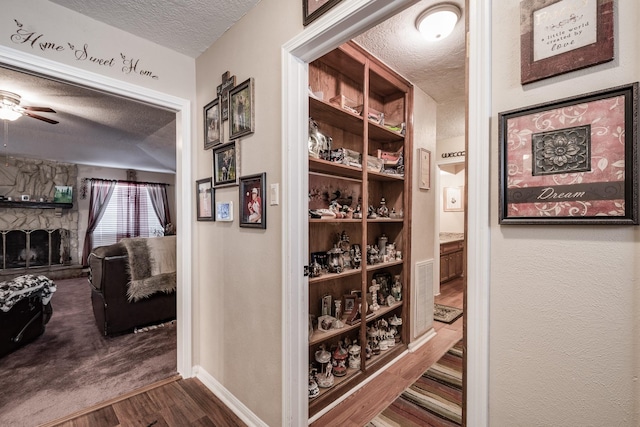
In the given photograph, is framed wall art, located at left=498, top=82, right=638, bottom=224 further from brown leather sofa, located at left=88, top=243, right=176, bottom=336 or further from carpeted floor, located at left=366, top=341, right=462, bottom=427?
brown leather sofa, located at left=88, top=243, right=176, bottom=336

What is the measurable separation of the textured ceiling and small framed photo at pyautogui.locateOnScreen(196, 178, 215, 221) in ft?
2.91

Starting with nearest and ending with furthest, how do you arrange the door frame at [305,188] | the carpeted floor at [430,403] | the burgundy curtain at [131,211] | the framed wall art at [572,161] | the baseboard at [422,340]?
the framed wall art at [572,161] → the door frame at [305,188] → the carpeted floor at [430,403] → the baseboard at [422,340] → the burgundy curtain at [131,211]

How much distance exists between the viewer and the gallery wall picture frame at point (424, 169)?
2709 mm

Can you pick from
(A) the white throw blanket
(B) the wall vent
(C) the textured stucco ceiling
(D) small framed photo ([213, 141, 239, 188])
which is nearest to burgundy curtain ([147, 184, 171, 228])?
(A) the white throw blanket

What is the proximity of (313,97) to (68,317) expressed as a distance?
4.19 meters

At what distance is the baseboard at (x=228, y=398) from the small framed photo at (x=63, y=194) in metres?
6.20

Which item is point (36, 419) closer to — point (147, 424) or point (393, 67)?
point (147, 424)

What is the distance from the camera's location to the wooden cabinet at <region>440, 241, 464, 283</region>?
474 cm

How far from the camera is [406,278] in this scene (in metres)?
2.58

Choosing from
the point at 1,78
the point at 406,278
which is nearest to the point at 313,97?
the point at 406,278

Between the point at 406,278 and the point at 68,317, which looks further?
the point at 68,317

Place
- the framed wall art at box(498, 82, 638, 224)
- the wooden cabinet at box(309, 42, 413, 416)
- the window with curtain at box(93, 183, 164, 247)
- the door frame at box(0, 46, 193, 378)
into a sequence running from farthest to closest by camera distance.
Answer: the window with curtain at box(93, 183, 164, 247) → the door frame at box(0, 46, 193, 378) → the wooden cabinet at box(309, 42, 413, 416) → the framed wall art at box(498, 82, 638, 224)

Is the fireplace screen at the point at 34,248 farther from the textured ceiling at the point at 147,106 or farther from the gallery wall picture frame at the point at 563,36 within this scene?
the gallery wall picture frame at the point at 563,36

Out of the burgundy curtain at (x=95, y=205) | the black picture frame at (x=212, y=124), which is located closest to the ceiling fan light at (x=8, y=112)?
the black picture frame at (x=212, y=124)
